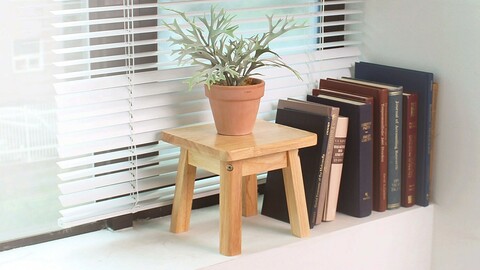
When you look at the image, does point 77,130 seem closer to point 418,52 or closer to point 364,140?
point 364,140

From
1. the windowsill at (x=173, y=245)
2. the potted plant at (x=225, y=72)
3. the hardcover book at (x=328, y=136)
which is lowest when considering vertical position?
the windowsill at (x=173, y=245)

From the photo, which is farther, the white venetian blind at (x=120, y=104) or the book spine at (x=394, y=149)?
the book spine at (x=394, y=149)

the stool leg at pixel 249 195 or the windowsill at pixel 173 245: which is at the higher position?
the stool leg at pixel 249 195

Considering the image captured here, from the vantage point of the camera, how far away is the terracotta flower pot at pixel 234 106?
1602 mm

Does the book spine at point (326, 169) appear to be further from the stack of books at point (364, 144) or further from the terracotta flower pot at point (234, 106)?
the terracotta flower pot at point (234, 106)

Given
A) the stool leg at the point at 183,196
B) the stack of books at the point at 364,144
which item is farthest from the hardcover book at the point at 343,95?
the stool leg at the point at 183,196

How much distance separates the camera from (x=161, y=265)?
155 cm

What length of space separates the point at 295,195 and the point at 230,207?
159mm

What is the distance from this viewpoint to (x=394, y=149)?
1866 mm

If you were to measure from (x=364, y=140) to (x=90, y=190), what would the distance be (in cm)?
60

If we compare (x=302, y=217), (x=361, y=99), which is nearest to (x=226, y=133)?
(x=302, y=217)

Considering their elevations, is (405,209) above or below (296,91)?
below

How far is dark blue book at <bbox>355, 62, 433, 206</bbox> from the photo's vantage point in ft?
6.12

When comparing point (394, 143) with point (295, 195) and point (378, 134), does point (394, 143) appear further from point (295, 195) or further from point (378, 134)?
point (295, 195)
